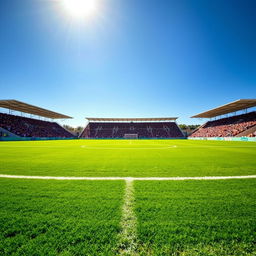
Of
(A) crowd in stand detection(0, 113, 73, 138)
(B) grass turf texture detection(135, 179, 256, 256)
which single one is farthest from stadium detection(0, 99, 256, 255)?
(A) crowd in stand detection(0, 113, 73, 138)

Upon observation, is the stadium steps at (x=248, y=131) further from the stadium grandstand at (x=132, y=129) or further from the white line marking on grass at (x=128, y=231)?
the white line marking on grass at (x=128, y=231)

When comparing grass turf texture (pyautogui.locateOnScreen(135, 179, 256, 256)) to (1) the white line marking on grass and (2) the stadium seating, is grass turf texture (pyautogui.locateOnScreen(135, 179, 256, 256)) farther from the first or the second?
(2) the stadium seating

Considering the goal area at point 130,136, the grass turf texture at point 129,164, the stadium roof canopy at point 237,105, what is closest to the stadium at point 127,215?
the grass turf texture at point 129,164

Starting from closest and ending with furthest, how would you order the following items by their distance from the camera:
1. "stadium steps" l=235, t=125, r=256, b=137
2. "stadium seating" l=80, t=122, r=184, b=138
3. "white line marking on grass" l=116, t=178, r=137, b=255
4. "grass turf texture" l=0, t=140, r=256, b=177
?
"white line marking on grass" l=116, t=178, r=137, b=255 → "grass turf texture" l=0, t=140, r=256, b=177 → "stadium steps" l=235, t=125, r=256, b=137 → "stadium seating" l=80, t=122, r=184, b=138

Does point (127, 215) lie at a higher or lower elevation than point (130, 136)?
lower

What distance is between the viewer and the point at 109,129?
215 ft

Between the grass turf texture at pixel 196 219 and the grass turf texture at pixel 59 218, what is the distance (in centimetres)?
52

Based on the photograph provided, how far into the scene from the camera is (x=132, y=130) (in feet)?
213

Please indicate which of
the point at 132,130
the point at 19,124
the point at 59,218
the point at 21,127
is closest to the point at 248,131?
the point at 132,130

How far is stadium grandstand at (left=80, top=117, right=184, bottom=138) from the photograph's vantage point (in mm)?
61809

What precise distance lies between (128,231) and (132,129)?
209ft

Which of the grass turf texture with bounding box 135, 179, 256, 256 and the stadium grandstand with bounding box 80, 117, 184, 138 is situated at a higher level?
the stadium grandstand with bounding box 80, 117, 184, 138

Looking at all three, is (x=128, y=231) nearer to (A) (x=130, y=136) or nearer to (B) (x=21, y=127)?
(B) (x=21, y=127)

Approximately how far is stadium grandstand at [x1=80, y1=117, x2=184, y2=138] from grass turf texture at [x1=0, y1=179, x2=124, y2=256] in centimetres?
5828
